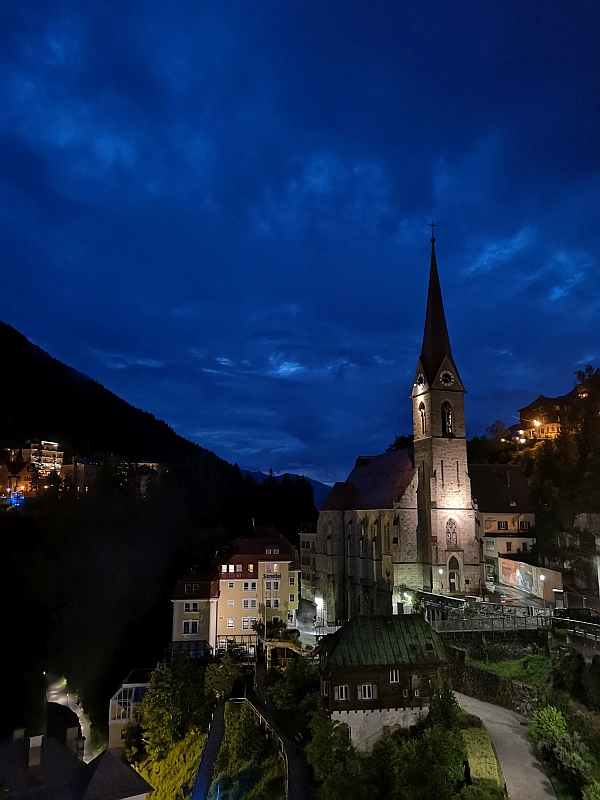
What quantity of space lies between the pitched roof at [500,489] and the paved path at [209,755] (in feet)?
108

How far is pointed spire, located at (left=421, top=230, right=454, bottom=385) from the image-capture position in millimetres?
51531

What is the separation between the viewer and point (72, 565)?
75.3 meters

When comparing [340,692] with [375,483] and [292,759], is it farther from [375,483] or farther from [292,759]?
[375,483]

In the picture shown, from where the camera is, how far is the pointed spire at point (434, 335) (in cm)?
5153

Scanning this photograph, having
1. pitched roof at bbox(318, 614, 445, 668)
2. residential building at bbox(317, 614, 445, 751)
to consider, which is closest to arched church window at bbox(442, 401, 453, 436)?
pitched roof at bbox(318, 614, 445, 668)

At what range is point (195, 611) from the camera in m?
46.8

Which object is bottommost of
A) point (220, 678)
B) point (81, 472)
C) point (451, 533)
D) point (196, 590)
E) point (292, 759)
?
point (292, 759)

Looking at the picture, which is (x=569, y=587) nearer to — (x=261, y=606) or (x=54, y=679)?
(x=261, y=606)

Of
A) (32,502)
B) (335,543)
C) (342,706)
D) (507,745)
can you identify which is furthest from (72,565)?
(507,745)

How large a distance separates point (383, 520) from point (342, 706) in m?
26.3

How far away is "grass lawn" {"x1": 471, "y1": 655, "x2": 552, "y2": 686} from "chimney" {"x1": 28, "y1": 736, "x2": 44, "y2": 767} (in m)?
22.3

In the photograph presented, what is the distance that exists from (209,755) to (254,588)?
67.2 ft

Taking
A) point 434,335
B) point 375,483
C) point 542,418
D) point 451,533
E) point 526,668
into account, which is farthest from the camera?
point 542,418

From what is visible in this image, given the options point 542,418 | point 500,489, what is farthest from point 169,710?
point 542,418
